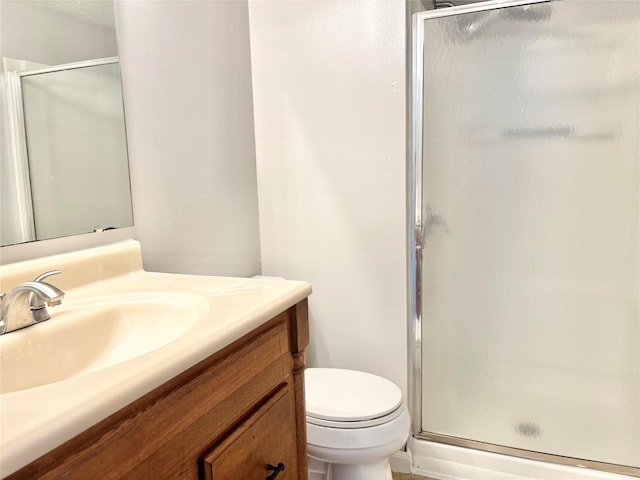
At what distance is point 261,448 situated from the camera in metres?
0.89

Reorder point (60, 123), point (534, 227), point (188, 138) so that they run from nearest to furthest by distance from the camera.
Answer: point (60, 123) → point (188, 138) → point (534, 227)

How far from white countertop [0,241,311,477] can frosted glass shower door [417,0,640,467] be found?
956 mm

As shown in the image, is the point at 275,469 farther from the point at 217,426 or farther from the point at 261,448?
the point at 217,426

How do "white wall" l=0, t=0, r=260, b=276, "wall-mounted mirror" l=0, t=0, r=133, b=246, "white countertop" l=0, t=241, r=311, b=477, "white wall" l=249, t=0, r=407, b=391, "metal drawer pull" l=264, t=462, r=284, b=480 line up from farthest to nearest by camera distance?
"white wall" l=249, t=0, r=407, b=391
"white wall" l=0, t=0, r=260, b=276
"wall-mounted mirror" l=0, t=0, r=133, b=246
"metal drawer pull" l=264, t=462, r=284, b=480
"white countertop" l=0, t=241, r=311, b=477

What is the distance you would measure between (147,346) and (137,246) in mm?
411

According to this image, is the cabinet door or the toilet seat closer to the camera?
the cabinet door

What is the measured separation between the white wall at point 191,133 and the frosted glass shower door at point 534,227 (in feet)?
2.20

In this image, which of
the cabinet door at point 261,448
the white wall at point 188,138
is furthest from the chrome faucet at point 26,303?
the cabinet door at point 261,448

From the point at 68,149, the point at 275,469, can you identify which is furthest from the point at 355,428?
the point at 68,149

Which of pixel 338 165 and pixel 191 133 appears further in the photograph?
pixel 338 165

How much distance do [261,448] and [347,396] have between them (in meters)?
0.68

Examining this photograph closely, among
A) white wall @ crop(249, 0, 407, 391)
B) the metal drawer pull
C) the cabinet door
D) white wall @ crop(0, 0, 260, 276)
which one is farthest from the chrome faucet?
white wall @ crop(249, 0, 407, 391)

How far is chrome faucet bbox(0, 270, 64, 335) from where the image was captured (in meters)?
0.80

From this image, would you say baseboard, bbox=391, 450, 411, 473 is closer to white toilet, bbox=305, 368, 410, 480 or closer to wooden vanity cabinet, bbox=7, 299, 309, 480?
white toilet, bbox=305, 368, 410, 480
